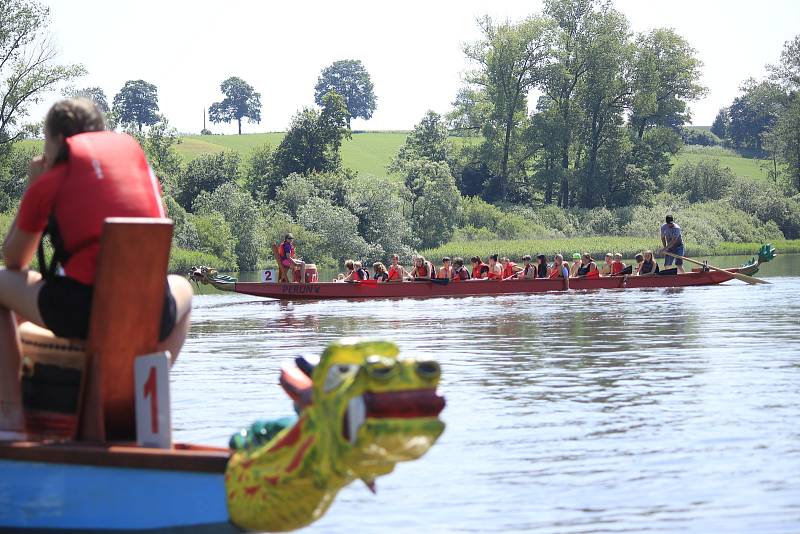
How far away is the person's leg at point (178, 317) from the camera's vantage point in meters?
6.04

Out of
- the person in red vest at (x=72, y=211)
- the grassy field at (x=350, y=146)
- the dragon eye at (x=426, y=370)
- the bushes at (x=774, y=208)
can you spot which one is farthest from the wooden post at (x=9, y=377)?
the grassy field at (x=350, y=146)

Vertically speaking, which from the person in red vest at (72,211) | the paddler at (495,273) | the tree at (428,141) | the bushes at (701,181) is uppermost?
the tree at (428,141)

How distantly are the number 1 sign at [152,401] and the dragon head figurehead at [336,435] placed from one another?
0.52 m

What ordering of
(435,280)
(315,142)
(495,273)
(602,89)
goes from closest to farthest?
(435,280) → (495,273) → (315,142) → (602,89)

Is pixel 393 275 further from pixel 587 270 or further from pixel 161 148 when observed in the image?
pixel 161 148

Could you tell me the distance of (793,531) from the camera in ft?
21.2

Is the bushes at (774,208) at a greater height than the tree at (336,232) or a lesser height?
greater

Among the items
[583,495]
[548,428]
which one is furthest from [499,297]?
[583,495]

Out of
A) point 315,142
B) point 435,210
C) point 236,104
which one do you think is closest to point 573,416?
point 435,210

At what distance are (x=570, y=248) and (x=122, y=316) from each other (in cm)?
6152

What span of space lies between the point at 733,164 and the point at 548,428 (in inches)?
4659

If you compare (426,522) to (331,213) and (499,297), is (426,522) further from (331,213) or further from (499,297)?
(331,213)

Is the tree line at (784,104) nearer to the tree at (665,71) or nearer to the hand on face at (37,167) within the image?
the tree at (665,71)

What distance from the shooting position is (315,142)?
76.2 meters
